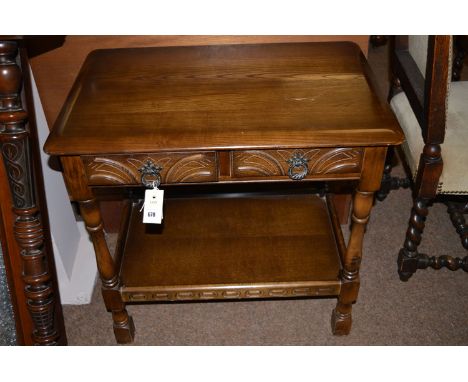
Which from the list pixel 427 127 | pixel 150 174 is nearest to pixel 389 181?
pixel 427 127

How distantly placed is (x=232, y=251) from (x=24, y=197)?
684mm

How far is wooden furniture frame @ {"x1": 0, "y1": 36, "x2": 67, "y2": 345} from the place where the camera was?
4.17 feet

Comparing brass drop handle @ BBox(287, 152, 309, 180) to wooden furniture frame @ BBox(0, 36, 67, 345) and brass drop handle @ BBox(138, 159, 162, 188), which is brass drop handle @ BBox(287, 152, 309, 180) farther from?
wooden furniture frame @ BBox(0, 36, 67, 345)

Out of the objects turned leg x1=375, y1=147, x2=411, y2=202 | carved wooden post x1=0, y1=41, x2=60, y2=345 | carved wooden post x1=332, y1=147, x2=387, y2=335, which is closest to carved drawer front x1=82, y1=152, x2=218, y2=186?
carved wooden post x1=0, y1=41, x2=60, y2=345

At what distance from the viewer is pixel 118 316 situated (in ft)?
5.63

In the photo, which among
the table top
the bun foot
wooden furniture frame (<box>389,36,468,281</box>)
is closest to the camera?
the table top

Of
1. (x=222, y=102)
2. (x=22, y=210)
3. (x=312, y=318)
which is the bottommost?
(x=312, y=318)

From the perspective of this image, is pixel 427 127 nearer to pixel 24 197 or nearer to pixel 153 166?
pixel 153 166

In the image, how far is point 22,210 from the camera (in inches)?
54.7

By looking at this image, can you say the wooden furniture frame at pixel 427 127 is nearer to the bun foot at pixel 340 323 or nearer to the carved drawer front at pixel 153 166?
the bun foot at pixel 340 323

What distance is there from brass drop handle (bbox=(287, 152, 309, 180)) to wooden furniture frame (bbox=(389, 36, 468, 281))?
0.44 meters

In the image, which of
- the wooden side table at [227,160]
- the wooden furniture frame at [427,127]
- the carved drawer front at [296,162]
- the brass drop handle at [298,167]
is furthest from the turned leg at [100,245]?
the wooden furniture frame at [427,127]

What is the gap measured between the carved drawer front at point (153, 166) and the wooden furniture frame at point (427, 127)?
64 centimetres

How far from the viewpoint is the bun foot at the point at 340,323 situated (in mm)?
1751
